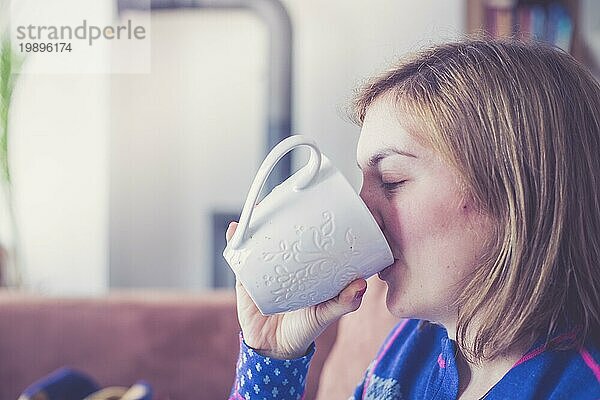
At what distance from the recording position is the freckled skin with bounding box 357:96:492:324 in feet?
2.94

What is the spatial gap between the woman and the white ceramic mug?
5 centimetres

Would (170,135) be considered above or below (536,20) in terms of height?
below

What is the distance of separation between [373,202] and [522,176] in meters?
0.15

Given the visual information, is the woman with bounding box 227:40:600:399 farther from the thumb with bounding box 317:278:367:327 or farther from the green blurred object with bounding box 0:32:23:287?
the green blurred object with bounding box 0:32:23:287

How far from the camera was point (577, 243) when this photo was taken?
35.7 inches

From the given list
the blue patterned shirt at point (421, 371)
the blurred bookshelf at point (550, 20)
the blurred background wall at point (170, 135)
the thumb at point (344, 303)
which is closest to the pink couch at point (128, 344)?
the blue patterned shirt at point (421, 371)

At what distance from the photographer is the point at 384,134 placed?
36.1 inches

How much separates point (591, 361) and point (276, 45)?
7.78 ft

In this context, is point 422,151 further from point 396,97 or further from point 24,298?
point 24,298

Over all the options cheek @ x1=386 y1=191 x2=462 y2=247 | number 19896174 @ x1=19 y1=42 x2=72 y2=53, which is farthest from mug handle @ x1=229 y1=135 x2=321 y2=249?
number 19896174 @ x1=19 y1=42 x2=72 y2=53

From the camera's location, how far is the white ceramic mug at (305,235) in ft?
2.83

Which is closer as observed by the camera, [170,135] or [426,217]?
[426,217]

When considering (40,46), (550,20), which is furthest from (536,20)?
(40,46)

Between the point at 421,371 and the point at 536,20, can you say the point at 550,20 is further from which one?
the point at 421,371
